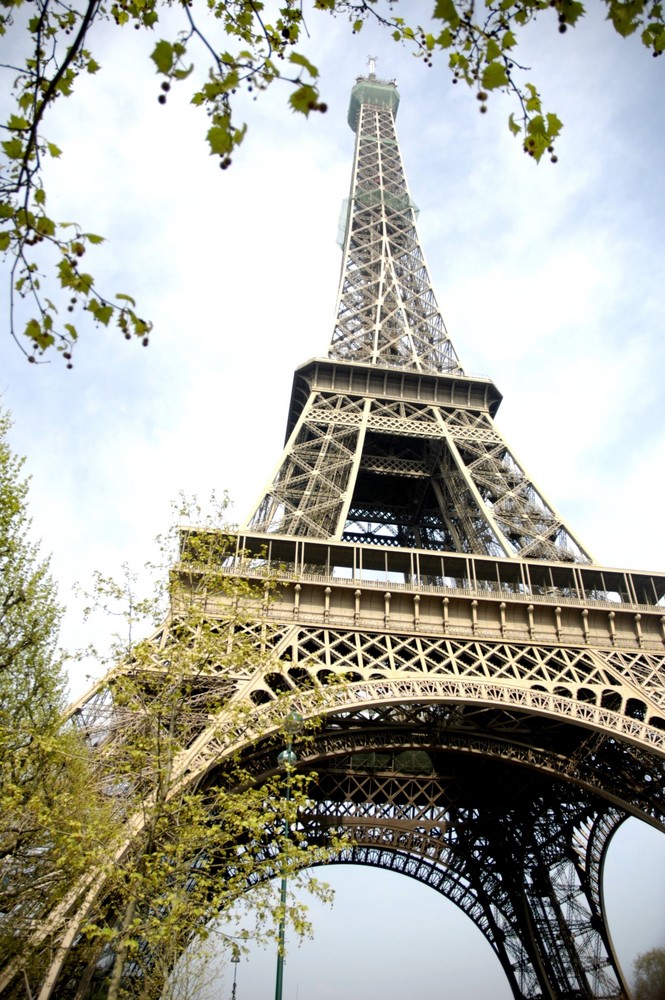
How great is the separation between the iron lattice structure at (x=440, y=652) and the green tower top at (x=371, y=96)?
76.4ft

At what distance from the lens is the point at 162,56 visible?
404 cm

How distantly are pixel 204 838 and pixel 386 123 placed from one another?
5536cm

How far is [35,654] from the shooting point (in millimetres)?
14711

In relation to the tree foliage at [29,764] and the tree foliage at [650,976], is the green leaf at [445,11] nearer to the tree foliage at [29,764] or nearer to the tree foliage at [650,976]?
the tree foliage at [29,764]

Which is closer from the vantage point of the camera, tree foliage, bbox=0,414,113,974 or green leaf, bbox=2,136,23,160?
green leaf, bbox=2,136,23,160

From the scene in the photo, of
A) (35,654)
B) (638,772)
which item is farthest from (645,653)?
(35,654)

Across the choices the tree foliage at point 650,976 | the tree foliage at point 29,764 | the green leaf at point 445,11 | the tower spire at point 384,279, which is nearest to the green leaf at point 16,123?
the green leaf at point 445,11

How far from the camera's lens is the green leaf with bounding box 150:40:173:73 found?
4027mm

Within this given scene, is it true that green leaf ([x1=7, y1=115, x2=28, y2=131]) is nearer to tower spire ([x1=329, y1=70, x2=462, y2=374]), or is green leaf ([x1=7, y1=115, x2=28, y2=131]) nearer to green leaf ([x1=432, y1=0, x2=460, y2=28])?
green leaf ([x1=432, y1=0, x2=460, y2=28])

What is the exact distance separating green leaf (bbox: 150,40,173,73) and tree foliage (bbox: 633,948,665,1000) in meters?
59.9

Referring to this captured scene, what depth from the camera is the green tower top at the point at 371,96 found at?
198 ft

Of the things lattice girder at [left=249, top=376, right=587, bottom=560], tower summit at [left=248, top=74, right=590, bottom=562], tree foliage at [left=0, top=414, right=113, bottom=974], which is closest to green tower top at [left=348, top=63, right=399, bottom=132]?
tower summit at [left=248, top=74, right=590, bottom=562]

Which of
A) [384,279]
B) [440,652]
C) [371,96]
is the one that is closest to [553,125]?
[440,652]

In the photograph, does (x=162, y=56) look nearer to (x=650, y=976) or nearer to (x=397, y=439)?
(x=397, y=439)
